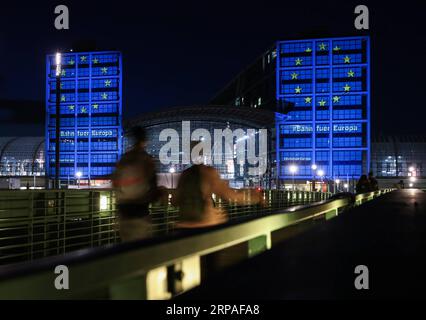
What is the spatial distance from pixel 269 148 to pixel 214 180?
99886 millimetres

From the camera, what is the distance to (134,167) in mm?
7129

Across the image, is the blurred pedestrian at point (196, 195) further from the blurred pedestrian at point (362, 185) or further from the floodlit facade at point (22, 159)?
the floodlit facade at point (22, 159)

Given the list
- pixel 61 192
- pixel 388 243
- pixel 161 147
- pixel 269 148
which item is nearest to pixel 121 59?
pixel 161 147

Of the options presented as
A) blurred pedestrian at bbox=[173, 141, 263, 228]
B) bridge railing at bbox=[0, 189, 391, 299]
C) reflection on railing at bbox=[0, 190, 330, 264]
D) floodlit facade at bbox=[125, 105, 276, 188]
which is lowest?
reflection on railing at bbox=[0, 190, 330, 264]

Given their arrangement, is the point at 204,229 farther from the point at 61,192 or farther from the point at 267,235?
the point at 61,192

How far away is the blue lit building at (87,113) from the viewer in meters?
111

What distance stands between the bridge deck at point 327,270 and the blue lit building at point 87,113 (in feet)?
331

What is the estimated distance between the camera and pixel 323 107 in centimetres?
10406

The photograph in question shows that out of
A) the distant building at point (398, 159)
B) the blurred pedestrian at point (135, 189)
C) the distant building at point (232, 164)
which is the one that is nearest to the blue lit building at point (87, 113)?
the distant building at point (232, 164)

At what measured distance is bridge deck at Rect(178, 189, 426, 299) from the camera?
548 centimetres

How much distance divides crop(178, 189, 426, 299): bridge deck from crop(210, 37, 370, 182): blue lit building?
9131cm

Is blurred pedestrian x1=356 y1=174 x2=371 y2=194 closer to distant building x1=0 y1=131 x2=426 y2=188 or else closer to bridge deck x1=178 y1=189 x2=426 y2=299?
bridge deck x1=178 y1=189 x2=426 y2=299

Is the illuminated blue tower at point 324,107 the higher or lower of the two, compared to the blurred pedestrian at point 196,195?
higher

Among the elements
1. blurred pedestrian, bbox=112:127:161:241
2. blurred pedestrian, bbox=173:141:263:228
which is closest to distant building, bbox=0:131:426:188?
blurred pedestrian, bbox=173:141:263:228
